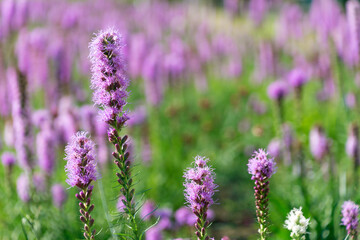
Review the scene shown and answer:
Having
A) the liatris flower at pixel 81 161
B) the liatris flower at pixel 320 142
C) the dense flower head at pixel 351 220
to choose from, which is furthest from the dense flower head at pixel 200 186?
the liatris flower at pixel 320 142

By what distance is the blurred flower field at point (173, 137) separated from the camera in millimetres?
1938

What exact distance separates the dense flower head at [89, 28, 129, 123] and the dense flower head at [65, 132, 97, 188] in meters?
0.15

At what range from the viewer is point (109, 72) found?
1855mm

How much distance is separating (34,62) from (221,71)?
19.3 feet

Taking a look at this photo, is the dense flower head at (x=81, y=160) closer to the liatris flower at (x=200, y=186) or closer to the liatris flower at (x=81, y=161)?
the liatris flower at (x=81, y=161)

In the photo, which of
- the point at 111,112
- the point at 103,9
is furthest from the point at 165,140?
the point at 103,9

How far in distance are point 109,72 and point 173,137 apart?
205 inches

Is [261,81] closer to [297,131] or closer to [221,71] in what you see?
[221,71]

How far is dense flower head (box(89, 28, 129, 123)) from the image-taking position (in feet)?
6.07

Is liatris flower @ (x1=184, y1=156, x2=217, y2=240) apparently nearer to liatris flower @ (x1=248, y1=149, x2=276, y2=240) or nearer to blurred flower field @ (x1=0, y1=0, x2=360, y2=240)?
blurred flower field @ (x1=0, y1=0, x2=360, y2=240)

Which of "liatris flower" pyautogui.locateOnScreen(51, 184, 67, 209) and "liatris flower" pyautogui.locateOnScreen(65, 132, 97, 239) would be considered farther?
"liatris flower" pyautogui.locateOnScreen(51, 184, 67, 209)

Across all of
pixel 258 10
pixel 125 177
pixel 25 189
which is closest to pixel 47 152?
pixel 25 189

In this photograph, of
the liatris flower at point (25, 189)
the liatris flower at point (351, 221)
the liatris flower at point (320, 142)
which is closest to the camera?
the liatris flower at point (351, 221)

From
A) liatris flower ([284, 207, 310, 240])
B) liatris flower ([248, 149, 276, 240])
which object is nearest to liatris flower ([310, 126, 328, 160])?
liatris flower ([284, 207, 310, 240])
